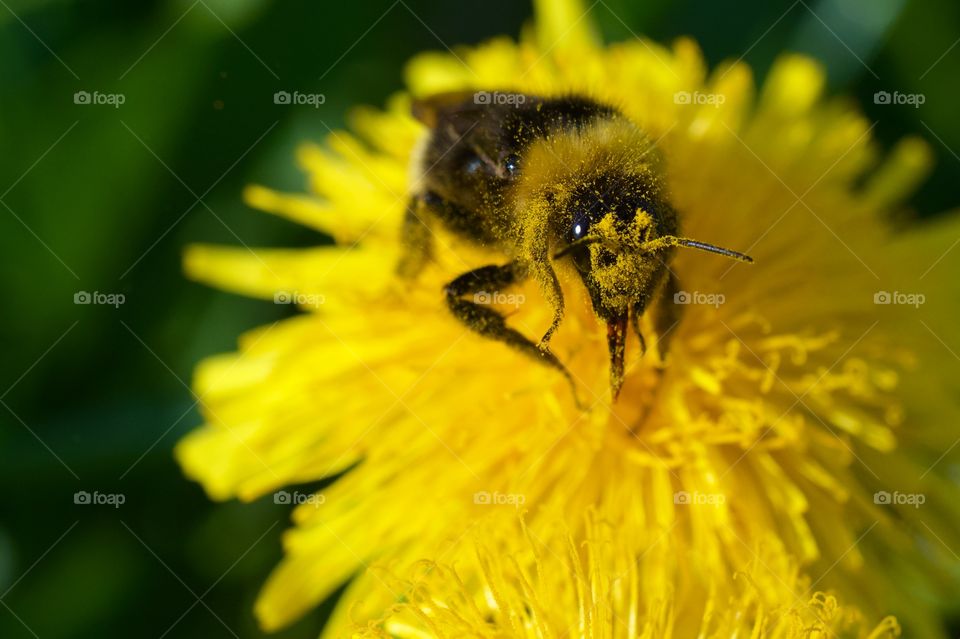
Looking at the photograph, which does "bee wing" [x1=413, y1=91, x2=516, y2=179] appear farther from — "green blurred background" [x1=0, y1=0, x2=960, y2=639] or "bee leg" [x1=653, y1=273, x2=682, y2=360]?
"green blurred background" [x1=0, y1=0, x2=960, y2=639]

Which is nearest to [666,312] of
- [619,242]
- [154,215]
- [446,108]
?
[619,242]

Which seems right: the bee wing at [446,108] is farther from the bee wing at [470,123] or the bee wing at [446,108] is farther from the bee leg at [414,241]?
the bee leg at [414,241]

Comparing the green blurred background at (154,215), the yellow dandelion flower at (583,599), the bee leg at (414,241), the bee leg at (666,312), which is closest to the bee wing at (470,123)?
the bee leg at (414,241)

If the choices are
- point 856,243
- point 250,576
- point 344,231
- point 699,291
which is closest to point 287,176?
point 344,231

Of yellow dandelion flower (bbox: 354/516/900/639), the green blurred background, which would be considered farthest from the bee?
the green blurred background

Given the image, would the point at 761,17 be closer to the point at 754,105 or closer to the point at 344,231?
the point at 754,105

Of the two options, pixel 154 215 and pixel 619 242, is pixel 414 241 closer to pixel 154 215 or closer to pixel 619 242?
pixel 619 242
